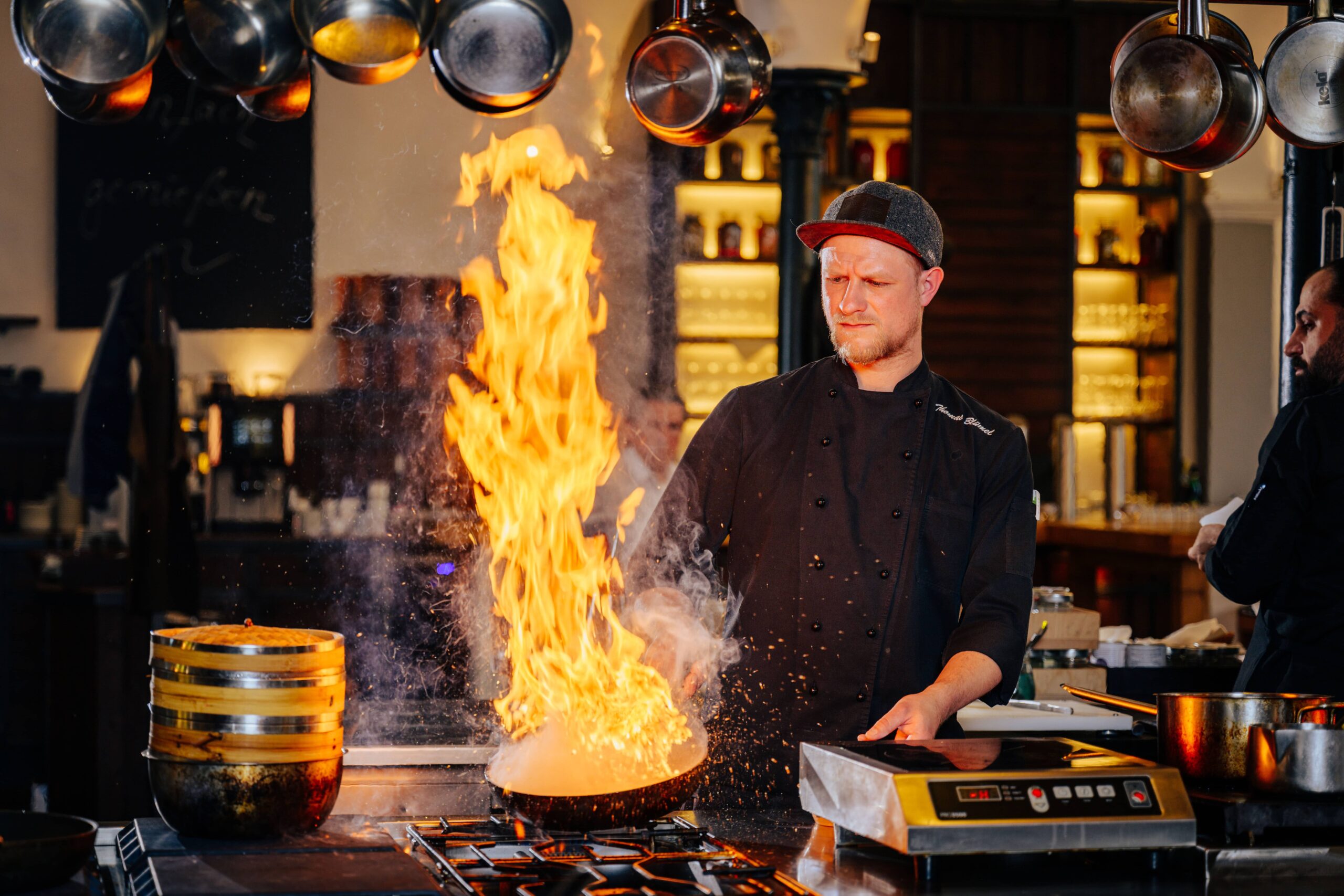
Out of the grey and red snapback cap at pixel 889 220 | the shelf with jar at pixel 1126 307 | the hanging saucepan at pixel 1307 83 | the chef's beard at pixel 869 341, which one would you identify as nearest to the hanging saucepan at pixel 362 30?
the grey and red snapback cap at pixel 889 220

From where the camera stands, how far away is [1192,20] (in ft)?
8.56

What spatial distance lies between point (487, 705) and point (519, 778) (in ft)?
2.43

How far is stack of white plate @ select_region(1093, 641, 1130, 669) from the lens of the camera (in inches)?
133

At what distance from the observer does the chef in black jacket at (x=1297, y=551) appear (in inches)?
117

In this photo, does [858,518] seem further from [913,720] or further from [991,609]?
[913,720]

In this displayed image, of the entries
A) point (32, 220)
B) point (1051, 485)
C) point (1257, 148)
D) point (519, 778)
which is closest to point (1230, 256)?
point (1257, 148)

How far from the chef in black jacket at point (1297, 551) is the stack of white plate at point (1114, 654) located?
1.03ft

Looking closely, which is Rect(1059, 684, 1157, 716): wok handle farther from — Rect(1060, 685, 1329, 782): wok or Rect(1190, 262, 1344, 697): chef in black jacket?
Rect(1190, 262, 1344, 697): chef in black jacket

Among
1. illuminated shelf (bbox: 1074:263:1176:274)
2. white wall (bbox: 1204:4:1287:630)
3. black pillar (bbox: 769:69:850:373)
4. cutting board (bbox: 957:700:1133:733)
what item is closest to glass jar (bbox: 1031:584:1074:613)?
cutting board (bbox: 957:700:1133:733)

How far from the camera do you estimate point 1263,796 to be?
1.71 metres

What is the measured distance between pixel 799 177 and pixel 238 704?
5.62 metres

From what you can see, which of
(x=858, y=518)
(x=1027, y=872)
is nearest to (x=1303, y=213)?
(x=858, y=518)

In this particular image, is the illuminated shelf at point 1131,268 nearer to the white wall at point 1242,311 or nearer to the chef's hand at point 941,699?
the white wall at point 1242,311

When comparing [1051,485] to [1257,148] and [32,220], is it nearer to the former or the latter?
[1257,148]
